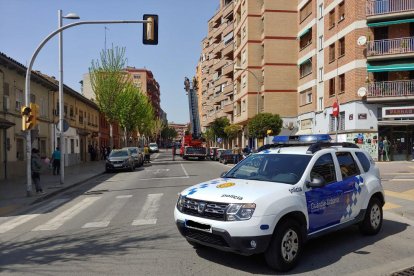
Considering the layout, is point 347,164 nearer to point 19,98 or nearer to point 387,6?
point 19,98

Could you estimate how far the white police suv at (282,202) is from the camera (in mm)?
5344

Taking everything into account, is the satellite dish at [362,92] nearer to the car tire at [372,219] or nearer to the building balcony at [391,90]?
the building balcony at [391,90]

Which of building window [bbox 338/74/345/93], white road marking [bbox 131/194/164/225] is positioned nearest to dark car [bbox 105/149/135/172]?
white road marking [bbox 131/194/164/225]

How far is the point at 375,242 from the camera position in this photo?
23.7 ft

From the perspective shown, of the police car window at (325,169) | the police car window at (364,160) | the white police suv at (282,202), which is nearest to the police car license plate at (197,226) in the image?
the white police suv at (282,202)

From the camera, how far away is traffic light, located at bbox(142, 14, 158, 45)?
14930 millimetres

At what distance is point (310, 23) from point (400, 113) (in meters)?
13.7

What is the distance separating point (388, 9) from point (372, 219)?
26864 mm

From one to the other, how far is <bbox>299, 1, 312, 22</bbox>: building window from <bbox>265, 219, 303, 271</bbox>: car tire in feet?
123

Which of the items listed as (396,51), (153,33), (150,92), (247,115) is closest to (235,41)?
(247,115)

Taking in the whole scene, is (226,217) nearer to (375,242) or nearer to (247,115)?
(375,242)

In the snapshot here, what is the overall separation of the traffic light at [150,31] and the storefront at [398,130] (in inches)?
831

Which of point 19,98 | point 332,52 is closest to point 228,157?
point 332,52

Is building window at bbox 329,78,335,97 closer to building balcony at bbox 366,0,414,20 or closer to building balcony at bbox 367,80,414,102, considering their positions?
building balcony at bbox 367,80,414,102
